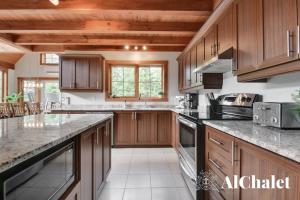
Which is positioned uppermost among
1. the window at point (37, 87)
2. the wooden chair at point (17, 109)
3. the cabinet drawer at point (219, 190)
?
the window at point (37, 87)

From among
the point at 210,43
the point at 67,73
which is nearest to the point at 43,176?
the point at 210,43

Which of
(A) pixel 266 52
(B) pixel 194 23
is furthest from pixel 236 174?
(B) pixel 194 23

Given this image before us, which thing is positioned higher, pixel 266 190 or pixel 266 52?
pixel 266 52

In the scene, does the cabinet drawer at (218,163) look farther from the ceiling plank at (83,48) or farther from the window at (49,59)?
the window at (49,59)

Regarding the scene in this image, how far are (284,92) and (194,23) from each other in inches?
94.3

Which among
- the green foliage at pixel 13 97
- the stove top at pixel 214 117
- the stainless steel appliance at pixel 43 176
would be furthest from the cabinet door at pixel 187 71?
the green foliage at pixel 13 97

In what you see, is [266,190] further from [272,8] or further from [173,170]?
[173,170]

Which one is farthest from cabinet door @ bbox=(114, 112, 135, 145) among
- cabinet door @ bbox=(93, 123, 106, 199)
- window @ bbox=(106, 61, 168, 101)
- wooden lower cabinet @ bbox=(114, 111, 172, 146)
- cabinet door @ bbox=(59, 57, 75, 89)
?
cabinet door @ bbox=(93, 123, 106, 199)

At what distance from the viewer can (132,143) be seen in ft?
17.3

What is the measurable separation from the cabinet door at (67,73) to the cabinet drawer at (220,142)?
4.13 metres

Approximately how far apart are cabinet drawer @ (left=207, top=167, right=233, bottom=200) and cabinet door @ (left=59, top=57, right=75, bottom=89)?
427 centimetres

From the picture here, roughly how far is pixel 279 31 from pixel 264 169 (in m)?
0.92

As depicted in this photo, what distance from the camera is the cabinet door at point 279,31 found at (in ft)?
4.51

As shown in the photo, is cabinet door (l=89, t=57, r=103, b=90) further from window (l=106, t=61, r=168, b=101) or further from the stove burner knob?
the stove burner knob
